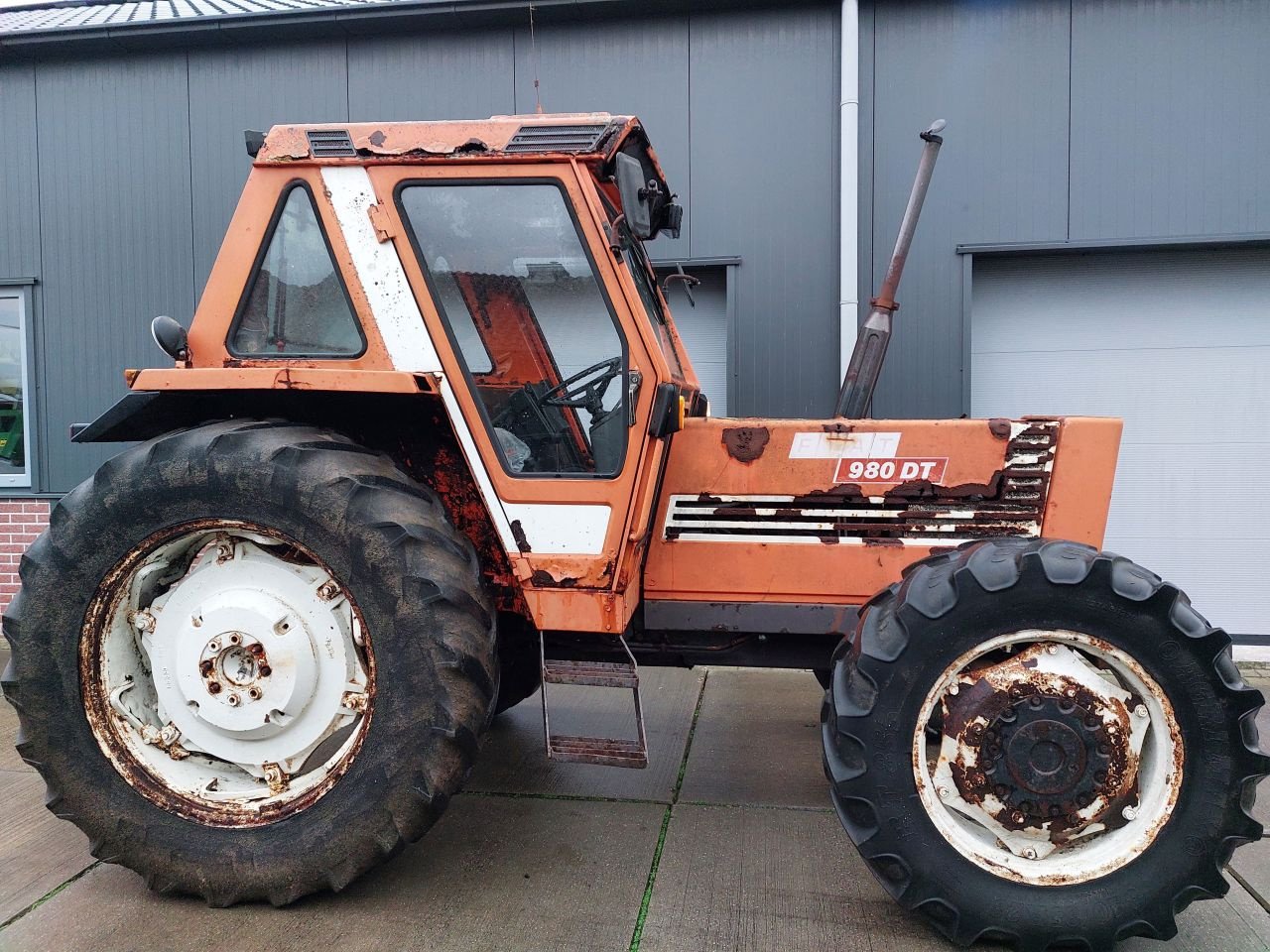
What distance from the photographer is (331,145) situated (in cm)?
258

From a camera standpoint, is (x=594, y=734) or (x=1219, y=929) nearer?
(x=1219, y=929)

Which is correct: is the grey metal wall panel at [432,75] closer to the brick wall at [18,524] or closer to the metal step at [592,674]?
the brick wall at [18,524]

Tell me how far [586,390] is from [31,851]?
258cm

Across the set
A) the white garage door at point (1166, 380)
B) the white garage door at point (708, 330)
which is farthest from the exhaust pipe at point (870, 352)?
the white garage door at point (1166, 380)

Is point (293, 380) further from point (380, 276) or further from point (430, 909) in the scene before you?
point (430, 909)

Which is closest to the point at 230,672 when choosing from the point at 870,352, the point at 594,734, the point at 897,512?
the point at 594,734

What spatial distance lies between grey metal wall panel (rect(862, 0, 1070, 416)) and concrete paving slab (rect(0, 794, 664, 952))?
11.7ft

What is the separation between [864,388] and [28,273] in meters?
5.97

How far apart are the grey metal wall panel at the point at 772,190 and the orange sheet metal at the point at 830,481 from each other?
2502 millimetres

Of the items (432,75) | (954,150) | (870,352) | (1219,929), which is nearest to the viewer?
(1219,929)

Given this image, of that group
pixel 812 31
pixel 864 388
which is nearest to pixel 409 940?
pixel 864 388

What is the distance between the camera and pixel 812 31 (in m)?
5.20

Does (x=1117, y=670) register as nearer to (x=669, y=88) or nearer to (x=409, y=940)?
(x=409, y=940)

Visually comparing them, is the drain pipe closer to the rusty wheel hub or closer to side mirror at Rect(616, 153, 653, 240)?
side mirror at Rect(616, 153, 653, 240)
